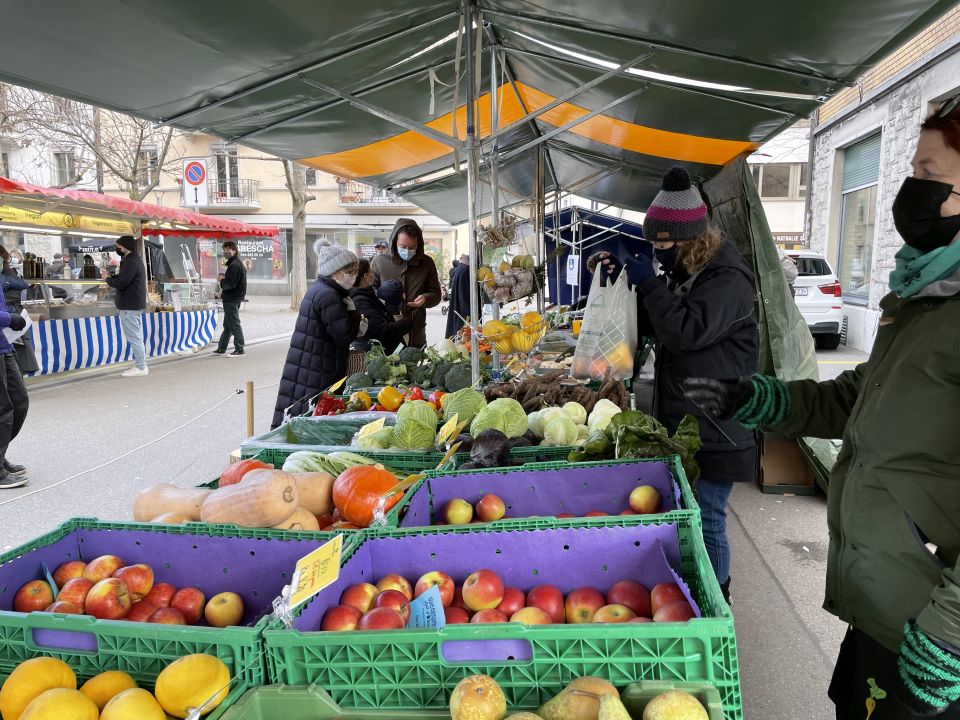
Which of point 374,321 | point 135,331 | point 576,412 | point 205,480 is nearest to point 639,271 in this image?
point 576,412

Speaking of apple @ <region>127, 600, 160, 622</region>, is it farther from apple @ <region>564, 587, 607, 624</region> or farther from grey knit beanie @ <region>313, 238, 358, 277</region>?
grey knit beanie @ <region>313, 238, 358, 277</region>

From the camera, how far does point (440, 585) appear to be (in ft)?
5.73

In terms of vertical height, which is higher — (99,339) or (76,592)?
(76,592)

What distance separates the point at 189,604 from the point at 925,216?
214 cm

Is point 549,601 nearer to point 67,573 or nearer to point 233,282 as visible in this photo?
point 67,573

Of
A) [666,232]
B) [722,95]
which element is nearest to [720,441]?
[666,232]

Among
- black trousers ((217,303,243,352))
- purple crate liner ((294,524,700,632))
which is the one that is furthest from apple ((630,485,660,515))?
black trousers ((217,303,243,352))

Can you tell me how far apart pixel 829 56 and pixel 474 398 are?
8.31ft

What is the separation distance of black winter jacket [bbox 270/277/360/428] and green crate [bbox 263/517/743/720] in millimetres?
3717

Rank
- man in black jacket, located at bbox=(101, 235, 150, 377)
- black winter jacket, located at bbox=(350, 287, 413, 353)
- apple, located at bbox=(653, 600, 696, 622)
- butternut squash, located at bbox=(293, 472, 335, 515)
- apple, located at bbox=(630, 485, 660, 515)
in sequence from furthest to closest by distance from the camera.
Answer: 1. man in black jacket, located at bbox=(101, 235, 150, 377)
2. black winter jacket, located at bbox=(350, 287, 413, 353)
3. butternut squash, located at bbox=(293, 472, 335, 515)
4. apple, located at bbox=(630, 485, 660, 515)
5. apple, located at bbox=(653, 600, 696, 622)

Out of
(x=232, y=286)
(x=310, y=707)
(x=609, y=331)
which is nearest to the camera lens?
(x=310, y=707)

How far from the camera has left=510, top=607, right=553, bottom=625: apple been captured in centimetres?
167

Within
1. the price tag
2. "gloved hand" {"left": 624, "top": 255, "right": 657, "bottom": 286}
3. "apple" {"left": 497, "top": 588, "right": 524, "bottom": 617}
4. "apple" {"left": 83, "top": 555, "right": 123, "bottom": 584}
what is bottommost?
"apple" {"left": 497, "top": 588, "right": 524, "bottom": 617}

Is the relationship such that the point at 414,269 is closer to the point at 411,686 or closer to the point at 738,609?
the point at 738,609
